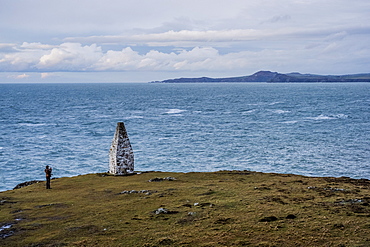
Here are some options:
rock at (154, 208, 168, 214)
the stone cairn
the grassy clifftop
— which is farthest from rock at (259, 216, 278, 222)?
the stone cairn

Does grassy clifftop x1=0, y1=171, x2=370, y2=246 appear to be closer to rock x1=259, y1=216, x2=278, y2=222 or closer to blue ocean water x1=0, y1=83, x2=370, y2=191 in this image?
rock x1=259, y1=216, x2=278, y2=222

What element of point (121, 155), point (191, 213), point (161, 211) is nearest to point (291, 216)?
point (191, 213)

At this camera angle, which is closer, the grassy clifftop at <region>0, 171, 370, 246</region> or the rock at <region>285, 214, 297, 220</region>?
the grassy clifftop at <region>0, 171, 370, 246</region>

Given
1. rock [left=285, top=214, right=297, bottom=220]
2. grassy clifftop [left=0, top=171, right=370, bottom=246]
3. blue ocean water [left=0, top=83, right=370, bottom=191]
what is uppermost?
rock [left=285, top=214, right=297, bottom=220]

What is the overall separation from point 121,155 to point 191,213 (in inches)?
624

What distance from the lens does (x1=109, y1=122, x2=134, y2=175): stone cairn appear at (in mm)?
35750

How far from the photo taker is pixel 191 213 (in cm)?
2152

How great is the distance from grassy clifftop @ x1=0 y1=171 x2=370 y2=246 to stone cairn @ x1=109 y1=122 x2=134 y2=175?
4.19 m

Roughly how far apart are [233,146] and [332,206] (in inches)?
1873

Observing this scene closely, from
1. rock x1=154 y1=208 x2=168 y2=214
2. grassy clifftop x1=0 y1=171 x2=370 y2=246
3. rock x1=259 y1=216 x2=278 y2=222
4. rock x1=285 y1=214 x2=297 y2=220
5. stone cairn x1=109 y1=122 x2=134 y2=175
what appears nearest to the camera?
grassy clifftop x1=0 y1=171 x2=370 y2=246

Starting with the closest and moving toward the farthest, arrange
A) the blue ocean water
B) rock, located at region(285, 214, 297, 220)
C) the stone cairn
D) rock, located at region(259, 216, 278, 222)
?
rock, located at region(259, 216, 278, 222) → rock, located at region(285, 214, 297, 220) → the stone cairn → the blue ocean water

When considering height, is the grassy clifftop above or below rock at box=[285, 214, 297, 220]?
below

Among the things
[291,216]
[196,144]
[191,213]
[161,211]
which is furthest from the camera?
[196,144]

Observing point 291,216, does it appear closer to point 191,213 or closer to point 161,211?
point 191,213
